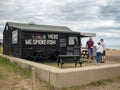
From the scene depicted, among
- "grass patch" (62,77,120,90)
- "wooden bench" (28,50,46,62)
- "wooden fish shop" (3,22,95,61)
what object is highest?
"wooden fish shop" (3,22,95,61)

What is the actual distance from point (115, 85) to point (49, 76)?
2.50 meters

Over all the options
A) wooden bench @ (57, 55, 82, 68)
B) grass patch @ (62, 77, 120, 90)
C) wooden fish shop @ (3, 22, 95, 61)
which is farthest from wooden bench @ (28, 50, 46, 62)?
grass patch @ (62, 77, 120, 90)

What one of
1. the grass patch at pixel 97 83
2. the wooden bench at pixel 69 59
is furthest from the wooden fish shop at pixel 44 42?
the grass patch at pixel 97 83

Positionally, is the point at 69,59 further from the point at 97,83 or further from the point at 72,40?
the point at 72,40

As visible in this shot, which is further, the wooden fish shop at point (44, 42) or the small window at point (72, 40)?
the small window at point (72, 40)

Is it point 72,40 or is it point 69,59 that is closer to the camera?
point 69,59

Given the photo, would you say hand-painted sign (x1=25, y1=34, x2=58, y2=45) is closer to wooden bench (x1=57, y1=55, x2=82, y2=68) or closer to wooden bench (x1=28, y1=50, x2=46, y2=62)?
wooden bench (x1=28, y1=50, x2=46, y2=62)

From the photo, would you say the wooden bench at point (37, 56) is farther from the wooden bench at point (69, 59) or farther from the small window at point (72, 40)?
the wooden bench at point (69, 59)

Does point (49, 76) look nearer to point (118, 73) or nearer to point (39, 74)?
point (39, 74)

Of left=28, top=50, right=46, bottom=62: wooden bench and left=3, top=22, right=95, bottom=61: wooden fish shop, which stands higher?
left=3, top=22, right=95, bottom=61: wooden fish shop

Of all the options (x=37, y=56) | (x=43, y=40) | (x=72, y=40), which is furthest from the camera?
(x=72, y=40)

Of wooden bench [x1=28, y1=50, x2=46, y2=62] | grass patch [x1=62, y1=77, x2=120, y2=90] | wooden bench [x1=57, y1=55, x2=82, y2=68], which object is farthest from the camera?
wooden bench [x1=28, y1=50, x2=46, y2=62]

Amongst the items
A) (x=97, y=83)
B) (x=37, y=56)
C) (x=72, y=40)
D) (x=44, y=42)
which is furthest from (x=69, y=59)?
(x=72, y=40)

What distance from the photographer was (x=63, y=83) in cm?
780
